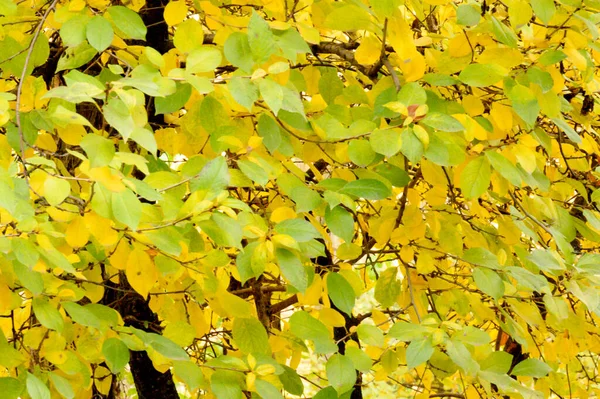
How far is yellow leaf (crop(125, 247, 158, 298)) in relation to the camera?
177 cm

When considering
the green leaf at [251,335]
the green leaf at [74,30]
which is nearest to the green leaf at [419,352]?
the green leaf at [251,335]

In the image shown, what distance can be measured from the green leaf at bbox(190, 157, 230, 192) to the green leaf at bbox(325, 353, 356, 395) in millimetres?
543

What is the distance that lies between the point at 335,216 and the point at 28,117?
80 cm

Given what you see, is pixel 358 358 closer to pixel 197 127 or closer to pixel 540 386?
pixel 197 127

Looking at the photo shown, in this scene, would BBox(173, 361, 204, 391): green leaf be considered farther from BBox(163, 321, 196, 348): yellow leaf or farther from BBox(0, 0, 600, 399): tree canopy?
BBox(163, 321, 196, 348): yellow leaf

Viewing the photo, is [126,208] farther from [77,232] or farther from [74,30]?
[74,30]

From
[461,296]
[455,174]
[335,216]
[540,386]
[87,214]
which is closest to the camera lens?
[87,214]

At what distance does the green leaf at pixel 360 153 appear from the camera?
1.73m

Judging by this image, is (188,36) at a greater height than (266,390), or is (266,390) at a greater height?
(188,36)

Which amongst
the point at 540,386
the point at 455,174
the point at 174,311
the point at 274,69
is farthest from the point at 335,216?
the point at 540,386

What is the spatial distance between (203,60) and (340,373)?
0.77 meters

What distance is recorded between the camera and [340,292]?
6.31 feet

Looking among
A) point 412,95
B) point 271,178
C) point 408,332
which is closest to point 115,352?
point 271,178

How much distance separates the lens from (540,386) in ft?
9.51
